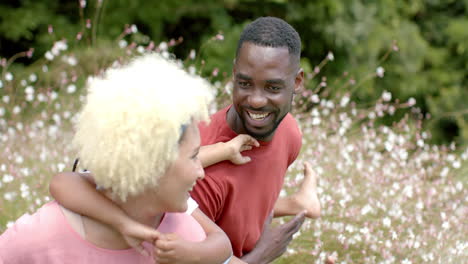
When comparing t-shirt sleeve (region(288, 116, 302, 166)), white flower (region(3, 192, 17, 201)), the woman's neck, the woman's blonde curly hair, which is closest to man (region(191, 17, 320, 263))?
t-shirt sleeve (region(288, 116, 302, 166))

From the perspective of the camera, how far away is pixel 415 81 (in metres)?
6.59

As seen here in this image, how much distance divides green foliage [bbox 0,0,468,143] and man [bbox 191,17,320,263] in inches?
137

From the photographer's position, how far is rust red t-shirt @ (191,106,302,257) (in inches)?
83.0

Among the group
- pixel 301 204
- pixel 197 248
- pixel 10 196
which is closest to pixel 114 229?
pixel 197 248

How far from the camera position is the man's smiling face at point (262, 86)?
2.09 meters

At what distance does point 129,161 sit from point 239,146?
657 millimetres

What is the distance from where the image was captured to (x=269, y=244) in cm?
243

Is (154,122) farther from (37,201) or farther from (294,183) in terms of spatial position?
(294,183)

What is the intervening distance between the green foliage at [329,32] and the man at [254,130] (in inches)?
137

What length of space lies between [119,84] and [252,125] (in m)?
0.73

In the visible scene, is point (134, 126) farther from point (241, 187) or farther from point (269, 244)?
point (269, 244)

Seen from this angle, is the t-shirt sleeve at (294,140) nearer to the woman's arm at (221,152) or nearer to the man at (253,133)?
the man at (253,133)

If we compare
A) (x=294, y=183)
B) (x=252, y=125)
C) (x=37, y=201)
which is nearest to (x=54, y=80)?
(x=37, y=201)

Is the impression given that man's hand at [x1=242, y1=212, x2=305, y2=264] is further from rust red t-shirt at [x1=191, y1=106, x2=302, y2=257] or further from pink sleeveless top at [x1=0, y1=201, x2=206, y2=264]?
pink sleeveless top at [x1=0, y1=201, x2=206, y2=264]
